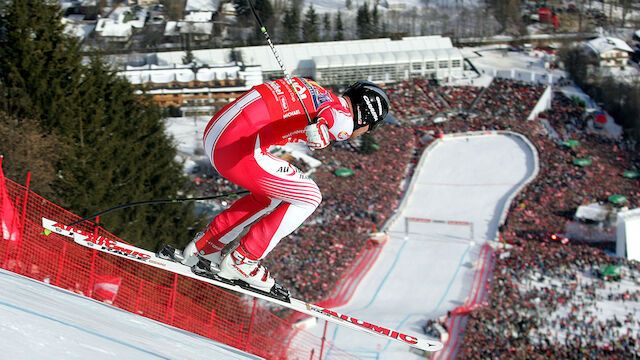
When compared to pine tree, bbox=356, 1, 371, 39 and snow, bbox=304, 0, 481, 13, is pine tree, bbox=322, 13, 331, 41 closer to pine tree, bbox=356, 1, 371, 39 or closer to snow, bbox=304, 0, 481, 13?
pine tree, bbox=356, 1, 371, 39

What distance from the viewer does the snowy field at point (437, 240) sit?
21791 mm

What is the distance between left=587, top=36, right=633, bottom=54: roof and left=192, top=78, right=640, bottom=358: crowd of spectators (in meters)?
12.2

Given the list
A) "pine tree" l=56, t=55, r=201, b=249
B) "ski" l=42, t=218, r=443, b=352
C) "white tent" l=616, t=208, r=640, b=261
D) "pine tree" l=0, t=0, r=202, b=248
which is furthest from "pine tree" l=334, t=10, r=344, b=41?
"ski" l=42, t=218, r=443, b=352

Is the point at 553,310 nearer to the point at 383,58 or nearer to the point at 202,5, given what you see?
the point at 383,58

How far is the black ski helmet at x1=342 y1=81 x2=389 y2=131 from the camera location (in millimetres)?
5801

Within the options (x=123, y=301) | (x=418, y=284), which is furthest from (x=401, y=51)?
(x=123, y=301)

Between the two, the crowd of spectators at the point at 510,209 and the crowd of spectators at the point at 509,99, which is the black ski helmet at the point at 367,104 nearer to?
the crowd of spectators at the point at 510,209

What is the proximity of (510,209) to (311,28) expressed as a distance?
36.1 m

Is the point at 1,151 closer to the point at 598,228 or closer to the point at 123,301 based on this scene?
the point at 123,301

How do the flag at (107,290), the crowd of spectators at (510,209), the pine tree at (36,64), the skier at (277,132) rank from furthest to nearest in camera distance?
the crowd of spectators at (510,209) < the pine tree at (36,64) < the flag at (107,290) < the skier at (277,132)

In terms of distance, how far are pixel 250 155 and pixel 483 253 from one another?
75.4 ft

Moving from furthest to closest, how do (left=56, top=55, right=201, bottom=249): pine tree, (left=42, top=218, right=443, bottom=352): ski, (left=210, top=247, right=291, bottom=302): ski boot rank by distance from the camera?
1. (left=56, top=55, right=201, bottom=249): pine tree
2. (left=42, top=218, right=443, bottom=352): ski
3. (left=210, top=247, right=291, bottom=302): ski boot

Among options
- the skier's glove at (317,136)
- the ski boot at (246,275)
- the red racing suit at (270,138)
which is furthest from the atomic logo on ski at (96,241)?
the skier's glove at (317,136)

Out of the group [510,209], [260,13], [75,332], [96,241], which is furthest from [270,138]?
[260,13]
